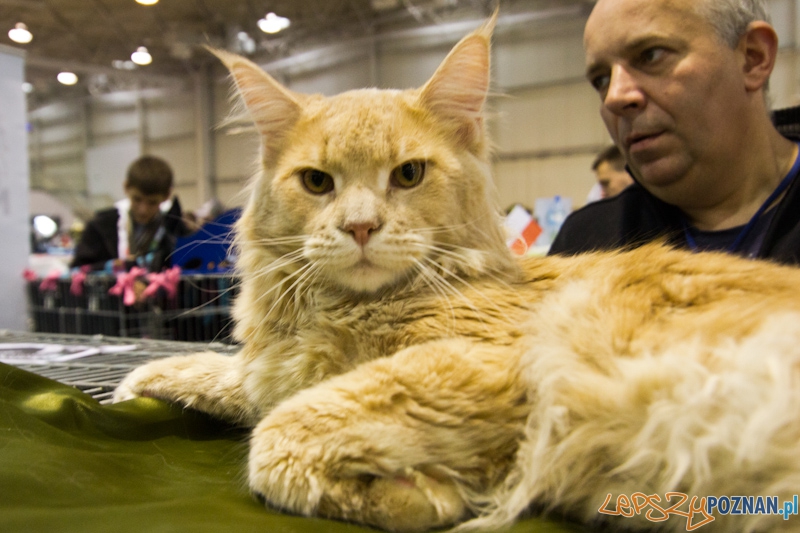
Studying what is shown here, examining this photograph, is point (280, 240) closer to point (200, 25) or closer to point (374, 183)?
point (374, 183)

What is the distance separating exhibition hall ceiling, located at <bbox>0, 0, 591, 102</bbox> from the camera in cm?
771

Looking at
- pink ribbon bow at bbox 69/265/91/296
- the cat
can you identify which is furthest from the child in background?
the cat

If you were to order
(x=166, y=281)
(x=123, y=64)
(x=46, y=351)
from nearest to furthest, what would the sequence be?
(x=46, y=351), (x=166, y=281), (x=123, y=64)

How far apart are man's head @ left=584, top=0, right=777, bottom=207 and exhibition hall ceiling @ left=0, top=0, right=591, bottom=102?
6.90 meters

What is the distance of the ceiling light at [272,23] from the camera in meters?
8.45

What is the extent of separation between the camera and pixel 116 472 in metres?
0.80

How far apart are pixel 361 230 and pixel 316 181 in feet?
0.64

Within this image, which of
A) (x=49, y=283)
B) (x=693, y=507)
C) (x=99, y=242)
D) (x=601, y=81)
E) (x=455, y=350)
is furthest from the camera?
(x=99, y=242)

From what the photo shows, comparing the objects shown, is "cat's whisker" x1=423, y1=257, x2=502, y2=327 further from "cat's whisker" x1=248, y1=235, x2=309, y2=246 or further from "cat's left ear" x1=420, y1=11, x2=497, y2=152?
"cat's left ear" x1=420, y1=11, x2=497, y2=152

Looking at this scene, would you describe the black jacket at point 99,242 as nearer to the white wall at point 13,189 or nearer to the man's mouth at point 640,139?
the white wall at point 13,189

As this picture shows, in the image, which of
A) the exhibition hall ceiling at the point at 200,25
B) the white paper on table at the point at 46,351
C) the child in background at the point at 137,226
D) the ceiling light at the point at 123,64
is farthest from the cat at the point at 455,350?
the ceiling light at the point at 123,64

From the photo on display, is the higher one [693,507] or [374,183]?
[374,183]

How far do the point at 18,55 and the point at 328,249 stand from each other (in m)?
3.62

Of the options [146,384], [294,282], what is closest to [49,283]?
[146,384]
